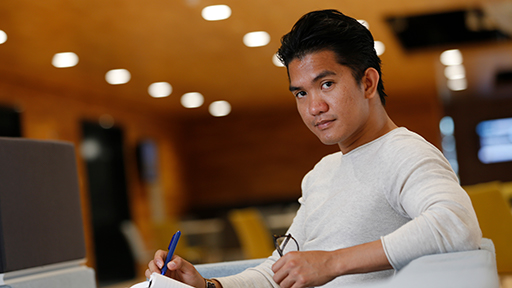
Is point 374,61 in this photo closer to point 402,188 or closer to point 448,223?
point 402,188

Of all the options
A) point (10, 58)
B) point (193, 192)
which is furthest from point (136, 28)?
point (193, 192)

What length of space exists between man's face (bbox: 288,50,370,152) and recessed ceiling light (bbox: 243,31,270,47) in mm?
4580

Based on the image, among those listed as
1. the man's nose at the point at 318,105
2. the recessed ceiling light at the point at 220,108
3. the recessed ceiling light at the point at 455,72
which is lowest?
the man's nose at the point at 318,105

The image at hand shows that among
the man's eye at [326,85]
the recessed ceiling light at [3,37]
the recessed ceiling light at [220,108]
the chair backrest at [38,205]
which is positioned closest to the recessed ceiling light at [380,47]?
the recessed ceiling light at [220,108]

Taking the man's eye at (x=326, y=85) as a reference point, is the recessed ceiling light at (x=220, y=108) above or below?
above

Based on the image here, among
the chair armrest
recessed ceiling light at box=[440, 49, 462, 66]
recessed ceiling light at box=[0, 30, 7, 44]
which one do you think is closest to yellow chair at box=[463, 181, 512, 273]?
the chair armrest

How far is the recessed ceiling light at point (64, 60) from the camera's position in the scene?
5.92 meters

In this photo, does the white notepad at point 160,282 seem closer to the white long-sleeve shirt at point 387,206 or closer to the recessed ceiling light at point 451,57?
the white long-sleeve shirt at point 387,206

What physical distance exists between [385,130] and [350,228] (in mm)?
252

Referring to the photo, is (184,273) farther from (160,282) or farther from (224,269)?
(224,269)

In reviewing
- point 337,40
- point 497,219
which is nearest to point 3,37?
point 497,219

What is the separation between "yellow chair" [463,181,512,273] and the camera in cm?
280

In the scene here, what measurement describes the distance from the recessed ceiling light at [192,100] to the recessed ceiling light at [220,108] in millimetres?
336

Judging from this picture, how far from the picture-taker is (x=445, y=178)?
1.03 meters
